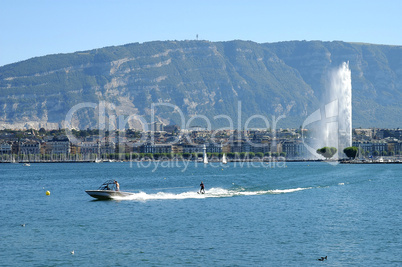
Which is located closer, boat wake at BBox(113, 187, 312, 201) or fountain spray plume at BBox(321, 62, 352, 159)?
boat wake at BBox(113, 187, 312, 201)

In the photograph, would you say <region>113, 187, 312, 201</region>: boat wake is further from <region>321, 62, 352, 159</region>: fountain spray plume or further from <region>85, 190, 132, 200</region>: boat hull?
<region>321, 62, 352, 159</region>: fountain spray plume

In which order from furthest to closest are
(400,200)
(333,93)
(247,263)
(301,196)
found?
1. (333,93)
2. (301,196)
3. (400,200)
4. (247,263)

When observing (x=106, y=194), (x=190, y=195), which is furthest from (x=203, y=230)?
(x=190, y=195)

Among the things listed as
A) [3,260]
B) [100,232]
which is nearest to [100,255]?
[3,260]

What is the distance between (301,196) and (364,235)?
74.1 ft

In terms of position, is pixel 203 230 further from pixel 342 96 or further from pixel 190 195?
pixel 342 96

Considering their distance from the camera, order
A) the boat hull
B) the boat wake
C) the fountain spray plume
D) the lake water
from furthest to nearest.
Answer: the fountain spray plume
the boat wake
the boat hull
the lake water

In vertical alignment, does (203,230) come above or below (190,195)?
below

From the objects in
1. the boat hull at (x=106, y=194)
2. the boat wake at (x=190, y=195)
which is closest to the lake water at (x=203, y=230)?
the boat wake at (x=190, y=195)

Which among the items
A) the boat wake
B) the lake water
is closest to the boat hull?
the boat wake

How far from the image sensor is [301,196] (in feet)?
195

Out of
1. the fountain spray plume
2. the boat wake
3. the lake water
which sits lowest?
the lake water

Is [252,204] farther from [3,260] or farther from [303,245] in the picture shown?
[3,260]

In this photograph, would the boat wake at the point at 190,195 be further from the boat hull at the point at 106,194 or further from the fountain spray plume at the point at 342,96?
the fountain spray plume at the point at 342,96
